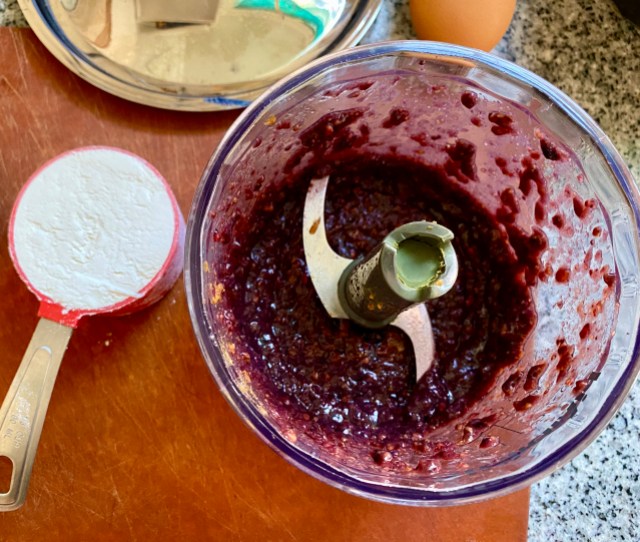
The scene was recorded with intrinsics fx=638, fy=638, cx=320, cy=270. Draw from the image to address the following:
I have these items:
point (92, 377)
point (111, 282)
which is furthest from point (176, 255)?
point (92, 377)

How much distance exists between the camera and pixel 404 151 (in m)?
0.77

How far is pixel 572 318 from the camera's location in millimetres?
718

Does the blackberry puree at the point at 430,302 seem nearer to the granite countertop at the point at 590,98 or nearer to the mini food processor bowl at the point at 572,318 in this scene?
the mini food processor bowl at the point at 572,318

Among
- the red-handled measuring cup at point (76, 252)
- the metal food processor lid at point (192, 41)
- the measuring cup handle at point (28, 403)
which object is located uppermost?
the metal food processor lid at point (192, 41)

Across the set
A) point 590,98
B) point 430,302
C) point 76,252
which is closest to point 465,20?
point 590,98

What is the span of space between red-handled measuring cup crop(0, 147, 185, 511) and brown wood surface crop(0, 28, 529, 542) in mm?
50

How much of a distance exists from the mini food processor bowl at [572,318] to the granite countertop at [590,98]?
22cm

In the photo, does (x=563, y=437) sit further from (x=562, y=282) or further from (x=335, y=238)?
(x=335, y=238)

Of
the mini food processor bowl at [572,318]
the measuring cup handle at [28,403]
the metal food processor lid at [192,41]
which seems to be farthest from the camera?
the metal food processor lid at [192,41]

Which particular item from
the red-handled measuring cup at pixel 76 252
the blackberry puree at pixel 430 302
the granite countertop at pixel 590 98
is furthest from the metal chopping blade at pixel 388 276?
the granite countertop at pixel 590 98

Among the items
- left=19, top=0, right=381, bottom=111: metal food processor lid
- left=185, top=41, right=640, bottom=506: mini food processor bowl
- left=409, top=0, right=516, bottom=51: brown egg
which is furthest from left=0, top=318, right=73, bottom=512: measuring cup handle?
left=409, top=0, right=516, bottom=51: brown egg

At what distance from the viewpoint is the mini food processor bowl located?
2.02 ft

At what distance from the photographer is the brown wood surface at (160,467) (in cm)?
78

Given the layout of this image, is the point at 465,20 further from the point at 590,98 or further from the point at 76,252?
the point at 76,252
